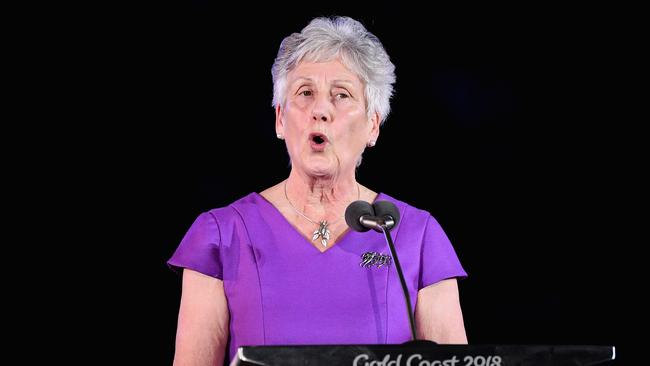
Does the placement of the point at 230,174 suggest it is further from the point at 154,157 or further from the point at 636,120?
the point at 636,120

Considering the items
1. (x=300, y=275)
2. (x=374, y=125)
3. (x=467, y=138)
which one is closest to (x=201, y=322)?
(x=300, y=275)

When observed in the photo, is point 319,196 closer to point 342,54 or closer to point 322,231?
point 322,231

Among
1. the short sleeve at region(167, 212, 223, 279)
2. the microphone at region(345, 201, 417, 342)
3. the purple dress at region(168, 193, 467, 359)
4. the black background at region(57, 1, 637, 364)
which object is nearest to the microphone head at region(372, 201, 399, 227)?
the microphone at region(345, 201, 417, 342)

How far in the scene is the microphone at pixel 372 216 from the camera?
1815mm

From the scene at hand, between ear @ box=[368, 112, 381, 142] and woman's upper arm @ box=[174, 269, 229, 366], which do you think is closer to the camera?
woman's upper arm @ box=[174, 269, 229, 366]

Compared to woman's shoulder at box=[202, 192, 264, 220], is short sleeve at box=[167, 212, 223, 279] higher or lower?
lower

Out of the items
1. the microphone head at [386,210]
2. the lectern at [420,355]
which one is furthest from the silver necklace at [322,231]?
the lectern at [420,355]

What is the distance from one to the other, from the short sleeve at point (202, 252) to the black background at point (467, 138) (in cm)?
58

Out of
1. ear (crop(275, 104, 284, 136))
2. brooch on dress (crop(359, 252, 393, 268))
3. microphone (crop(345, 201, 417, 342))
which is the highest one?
ear (crop(275, 104, 284, 136))

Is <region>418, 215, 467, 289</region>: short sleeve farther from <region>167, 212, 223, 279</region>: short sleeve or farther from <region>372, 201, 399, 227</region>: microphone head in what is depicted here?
<region>167, 212, 223, 279</region>: short sleeve

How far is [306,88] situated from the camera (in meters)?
2.29

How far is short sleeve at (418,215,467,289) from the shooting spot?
226cm

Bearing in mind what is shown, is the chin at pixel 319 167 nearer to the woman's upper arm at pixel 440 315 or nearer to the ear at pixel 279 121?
the ear at pixel 279 121

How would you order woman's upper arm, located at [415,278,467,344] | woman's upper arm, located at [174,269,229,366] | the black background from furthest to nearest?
1. the black background
2. woman's upper arm, located at [415,278,467,344]
3. woman's upper arm, located at [174,269,229,366]
